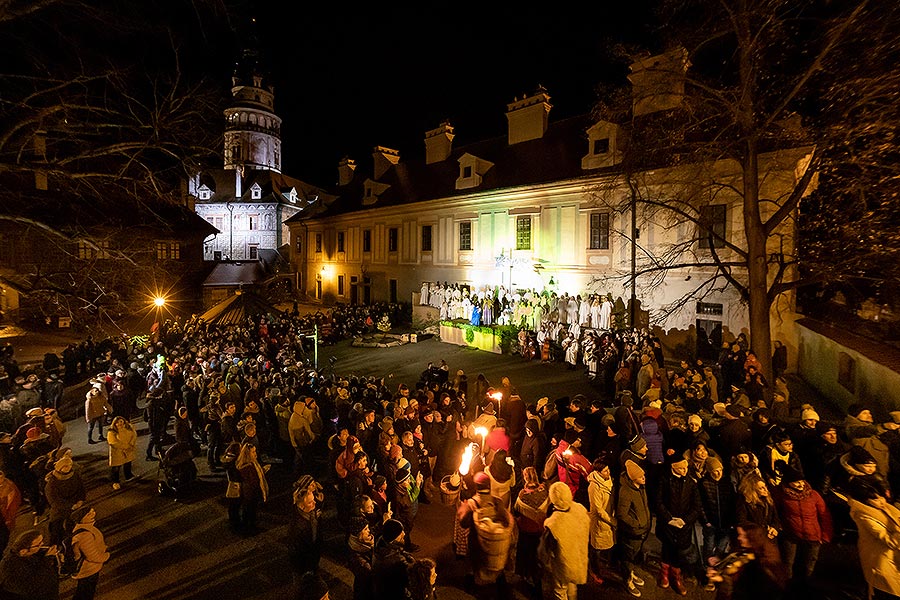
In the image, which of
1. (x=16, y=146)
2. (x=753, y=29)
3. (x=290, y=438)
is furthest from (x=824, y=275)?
(x=16, y=146)

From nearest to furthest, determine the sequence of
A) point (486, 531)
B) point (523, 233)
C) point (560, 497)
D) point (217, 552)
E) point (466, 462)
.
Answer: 1. point (560, 497)
2. point (486, 531)
3. point (217, 552)
4. point (466, 462)
5. point (523, 233)

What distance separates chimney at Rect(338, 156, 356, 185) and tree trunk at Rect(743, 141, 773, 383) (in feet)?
118

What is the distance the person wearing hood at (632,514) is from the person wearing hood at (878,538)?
1.98 metres

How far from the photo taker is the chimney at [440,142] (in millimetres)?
32094

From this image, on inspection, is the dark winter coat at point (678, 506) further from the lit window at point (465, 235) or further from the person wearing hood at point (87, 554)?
the lit window at point (465, 235)

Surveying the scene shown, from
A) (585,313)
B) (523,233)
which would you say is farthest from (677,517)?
(523,233)

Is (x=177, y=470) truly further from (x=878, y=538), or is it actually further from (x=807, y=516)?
(x=878, y=538)

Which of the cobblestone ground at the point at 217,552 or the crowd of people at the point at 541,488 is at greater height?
the crowd of people at the point at 541,488

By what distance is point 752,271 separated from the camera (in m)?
11.2

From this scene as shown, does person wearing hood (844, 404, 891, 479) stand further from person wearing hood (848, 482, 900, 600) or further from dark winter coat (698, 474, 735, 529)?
dark winter coat (698, 474, 735, 529)

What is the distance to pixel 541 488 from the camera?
17.9ft

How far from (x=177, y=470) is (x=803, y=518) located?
9.02 m

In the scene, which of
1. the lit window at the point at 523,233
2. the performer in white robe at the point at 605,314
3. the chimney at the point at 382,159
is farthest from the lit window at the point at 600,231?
the chimney at the point at 382,159

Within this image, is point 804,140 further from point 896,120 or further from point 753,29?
point 753,29
